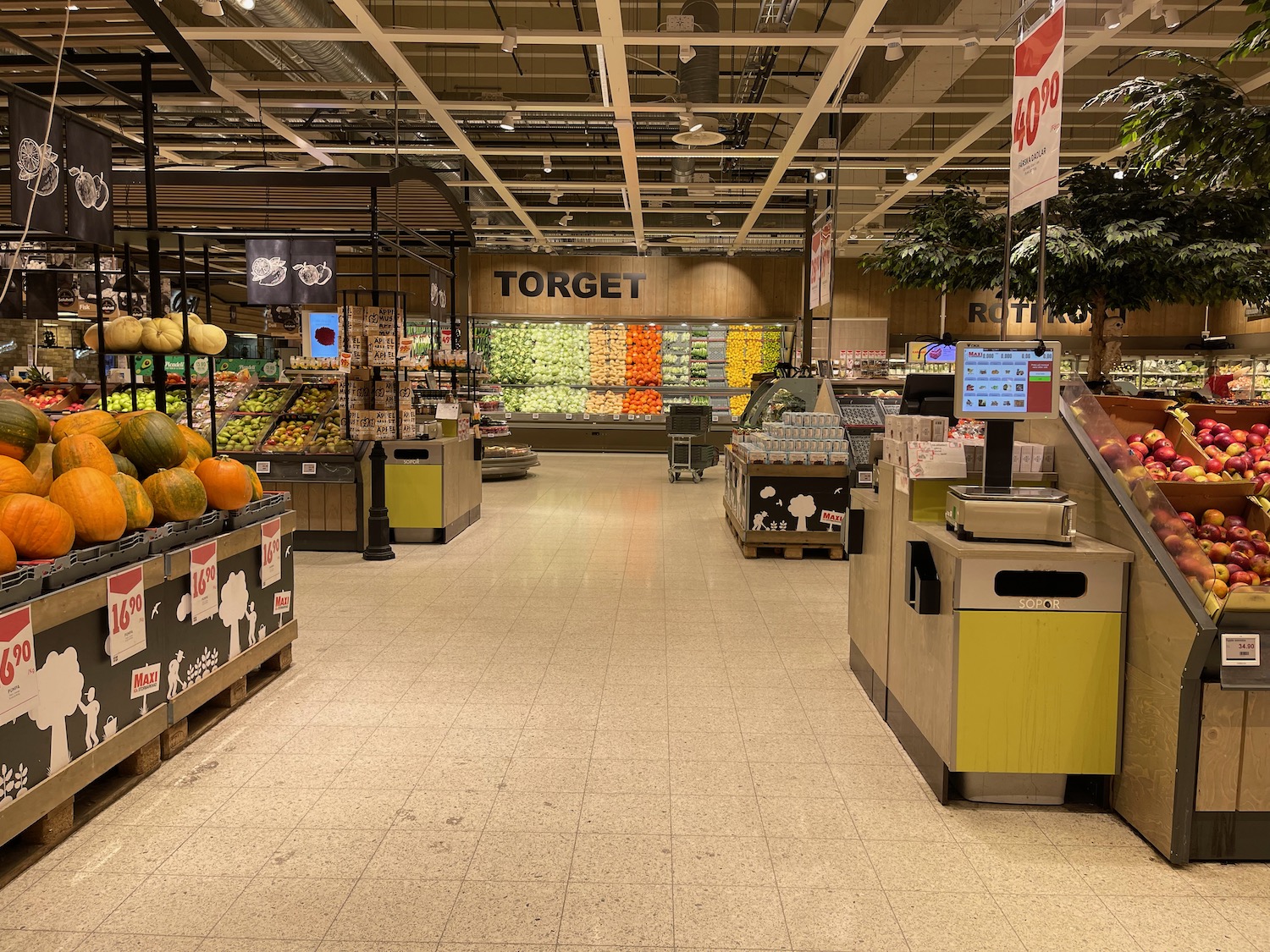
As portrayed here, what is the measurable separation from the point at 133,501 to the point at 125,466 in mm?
297

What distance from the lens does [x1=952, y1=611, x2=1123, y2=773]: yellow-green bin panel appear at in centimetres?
294

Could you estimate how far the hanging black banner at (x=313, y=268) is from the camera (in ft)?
25.2

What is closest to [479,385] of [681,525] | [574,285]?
[574,285]

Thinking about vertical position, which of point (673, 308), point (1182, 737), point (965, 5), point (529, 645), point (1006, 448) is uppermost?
point (965, 5)

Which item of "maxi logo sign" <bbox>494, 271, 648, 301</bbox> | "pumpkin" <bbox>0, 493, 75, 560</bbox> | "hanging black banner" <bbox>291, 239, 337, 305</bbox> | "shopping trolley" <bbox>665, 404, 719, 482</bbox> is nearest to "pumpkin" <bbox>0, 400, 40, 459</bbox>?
"pumpkin" <bbox>0, 493, 75, 560</bbox>

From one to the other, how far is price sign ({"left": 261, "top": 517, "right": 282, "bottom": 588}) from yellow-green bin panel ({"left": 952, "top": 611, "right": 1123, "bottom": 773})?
3.07m

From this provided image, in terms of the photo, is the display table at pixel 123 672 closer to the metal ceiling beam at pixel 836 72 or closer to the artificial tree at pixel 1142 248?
the metal ceiling beam at pixel 836 72

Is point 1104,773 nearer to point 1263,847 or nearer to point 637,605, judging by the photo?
point 1263,847

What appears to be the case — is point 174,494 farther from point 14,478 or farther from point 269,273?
point 269,273

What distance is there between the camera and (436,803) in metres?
3.03

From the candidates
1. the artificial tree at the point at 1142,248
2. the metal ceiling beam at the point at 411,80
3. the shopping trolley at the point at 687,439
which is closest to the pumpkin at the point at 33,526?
the metal ceiling beam at the point at 411,80

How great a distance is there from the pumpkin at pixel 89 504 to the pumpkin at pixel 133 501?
0.10 metres

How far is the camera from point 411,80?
8.70 m

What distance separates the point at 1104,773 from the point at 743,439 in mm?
5949
